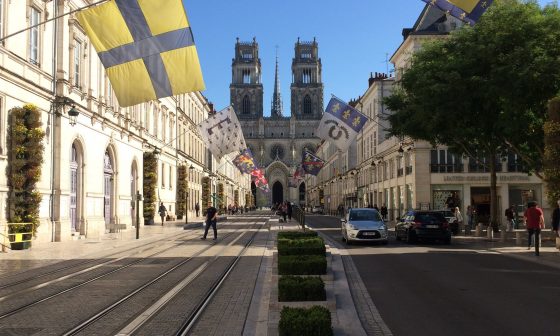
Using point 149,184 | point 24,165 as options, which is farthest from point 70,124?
point 149,184

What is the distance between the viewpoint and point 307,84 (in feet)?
513

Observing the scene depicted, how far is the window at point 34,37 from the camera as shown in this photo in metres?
24.0

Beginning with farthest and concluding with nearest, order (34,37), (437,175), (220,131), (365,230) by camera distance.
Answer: (437,175)
(220,131)
(34,37)
(365,230)

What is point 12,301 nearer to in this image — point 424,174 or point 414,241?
point 414,241

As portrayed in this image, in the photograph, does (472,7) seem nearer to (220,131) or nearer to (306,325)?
(306,325)

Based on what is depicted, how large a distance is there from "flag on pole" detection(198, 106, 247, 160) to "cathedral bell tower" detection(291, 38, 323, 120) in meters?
114

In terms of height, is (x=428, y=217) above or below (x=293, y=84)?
below

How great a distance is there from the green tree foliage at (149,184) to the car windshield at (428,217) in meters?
24.4

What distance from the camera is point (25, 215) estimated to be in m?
22.2

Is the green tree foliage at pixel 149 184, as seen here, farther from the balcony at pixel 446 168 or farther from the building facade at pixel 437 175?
the balcony at pixel 446 168

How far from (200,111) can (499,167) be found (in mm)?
44548

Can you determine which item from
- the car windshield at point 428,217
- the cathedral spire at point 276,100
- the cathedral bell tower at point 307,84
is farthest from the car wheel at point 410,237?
the cathedral spire at point 276,100

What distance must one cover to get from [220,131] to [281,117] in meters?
116

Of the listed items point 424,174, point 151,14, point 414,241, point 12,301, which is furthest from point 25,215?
point 424,174
